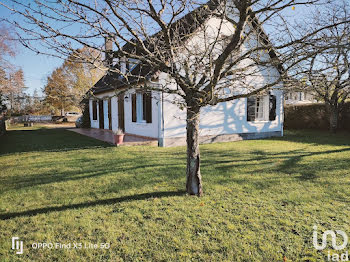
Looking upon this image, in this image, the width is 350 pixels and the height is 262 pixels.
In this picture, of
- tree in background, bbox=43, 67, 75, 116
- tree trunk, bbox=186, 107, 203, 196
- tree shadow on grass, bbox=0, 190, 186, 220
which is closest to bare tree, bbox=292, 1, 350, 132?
tree trunk, bbox=186, 107, 203, 196

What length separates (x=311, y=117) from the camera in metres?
15.2

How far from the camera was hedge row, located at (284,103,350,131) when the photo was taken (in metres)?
13.6

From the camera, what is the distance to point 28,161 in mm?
6453

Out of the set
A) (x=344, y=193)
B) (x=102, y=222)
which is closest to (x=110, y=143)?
(x=102, y=222)

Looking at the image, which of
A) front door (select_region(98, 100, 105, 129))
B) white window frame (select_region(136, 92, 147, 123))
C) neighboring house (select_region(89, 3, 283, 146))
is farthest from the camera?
front door (select_region(98, 100, 105, 129))

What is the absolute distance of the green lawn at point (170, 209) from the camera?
2.46 metres

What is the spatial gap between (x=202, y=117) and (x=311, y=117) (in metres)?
9.77

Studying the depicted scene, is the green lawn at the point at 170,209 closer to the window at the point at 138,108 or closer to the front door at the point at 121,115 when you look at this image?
the window at the point at 138,108

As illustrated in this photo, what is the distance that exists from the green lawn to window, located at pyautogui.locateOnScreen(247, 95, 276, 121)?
18.0 ft

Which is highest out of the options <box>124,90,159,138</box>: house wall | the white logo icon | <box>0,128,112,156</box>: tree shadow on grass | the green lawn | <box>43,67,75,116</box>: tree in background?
<box>43,67,75,116</box>: tree in background

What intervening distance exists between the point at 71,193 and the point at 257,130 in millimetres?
10008

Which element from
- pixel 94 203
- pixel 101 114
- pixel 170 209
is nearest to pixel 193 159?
pixel 170 209

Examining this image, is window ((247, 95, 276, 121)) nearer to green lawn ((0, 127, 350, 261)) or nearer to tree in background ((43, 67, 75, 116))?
green lawn ((0, 127, 350, 261))

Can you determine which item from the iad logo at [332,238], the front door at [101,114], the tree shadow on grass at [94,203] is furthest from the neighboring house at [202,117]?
the iad logo at [332,238]
